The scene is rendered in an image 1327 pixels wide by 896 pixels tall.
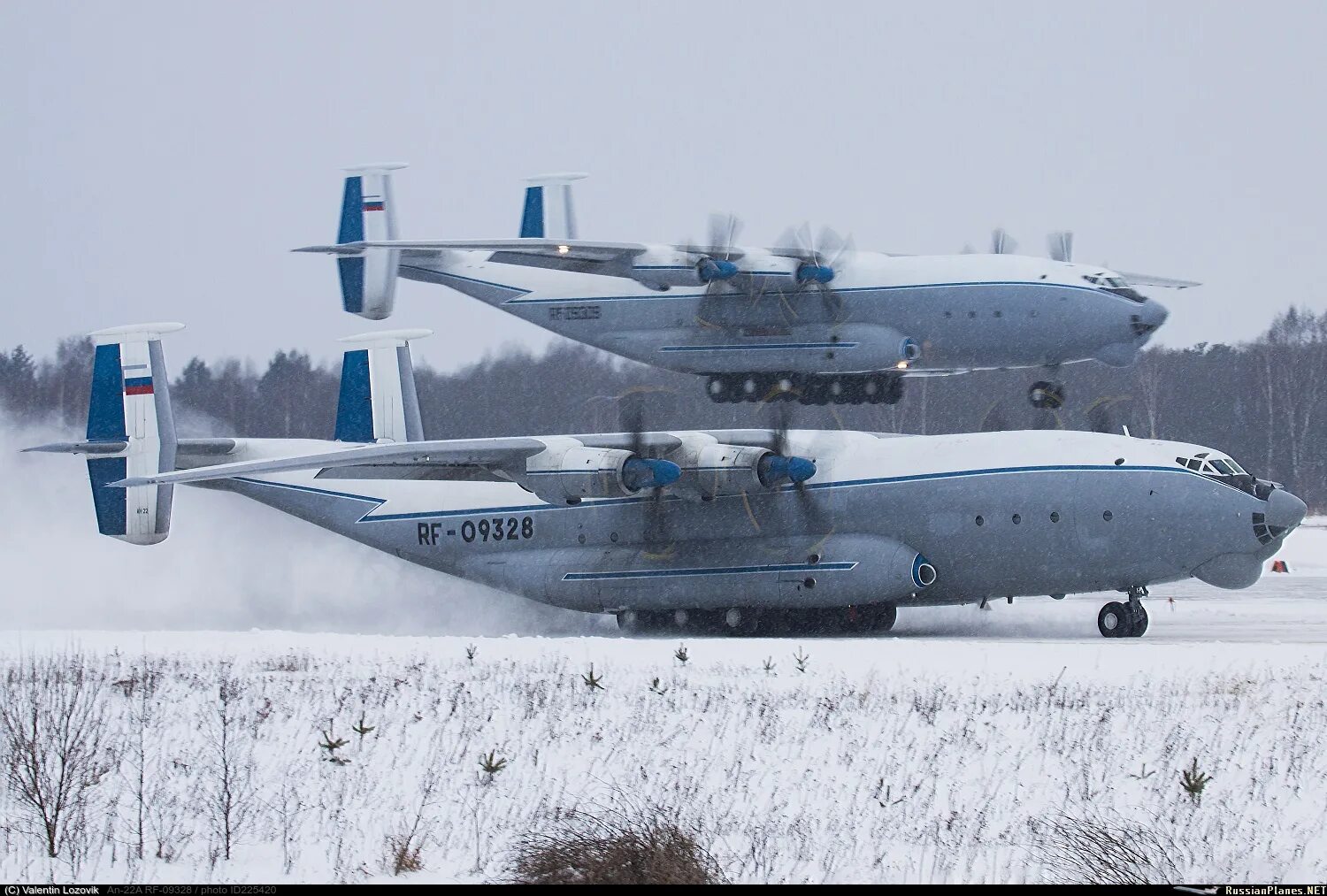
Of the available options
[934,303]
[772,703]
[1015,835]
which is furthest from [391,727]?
[934,303]

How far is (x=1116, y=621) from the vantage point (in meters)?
24.8

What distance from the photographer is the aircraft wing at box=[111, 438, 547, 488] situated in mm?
26109

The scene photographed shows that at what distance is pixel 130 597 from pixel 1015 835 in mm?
24017

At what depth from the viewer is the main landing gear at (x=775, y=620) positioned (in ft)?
91.4

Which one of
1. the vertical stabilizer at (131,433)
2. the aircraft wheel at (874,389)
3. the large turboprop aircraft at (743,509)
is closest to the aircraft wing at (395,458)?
the large turboprop aircraft at (743,509)

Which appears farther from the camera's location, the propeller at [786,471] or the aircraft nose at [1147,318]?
the aircraft nose at [1147,318]

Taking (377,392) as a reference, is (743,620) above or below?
below

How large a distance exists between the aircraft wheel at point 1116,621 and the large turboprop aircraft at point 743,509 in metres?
0.04

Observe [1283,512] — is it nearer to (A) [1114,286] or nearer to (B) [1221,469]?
(B) [1221,469]

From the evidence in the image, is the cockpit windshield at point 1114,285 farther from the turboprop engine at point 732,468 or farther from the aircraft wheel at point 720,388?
the aircraft wheel at point 720,388

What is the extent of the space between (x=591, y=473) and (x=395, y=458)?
3.22 metres

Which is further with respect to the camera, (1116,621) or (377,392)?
(377,392)

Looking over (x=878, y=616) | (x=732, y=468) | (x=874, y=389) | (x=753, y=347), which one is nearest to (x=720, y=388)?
(x=753, y=347)
